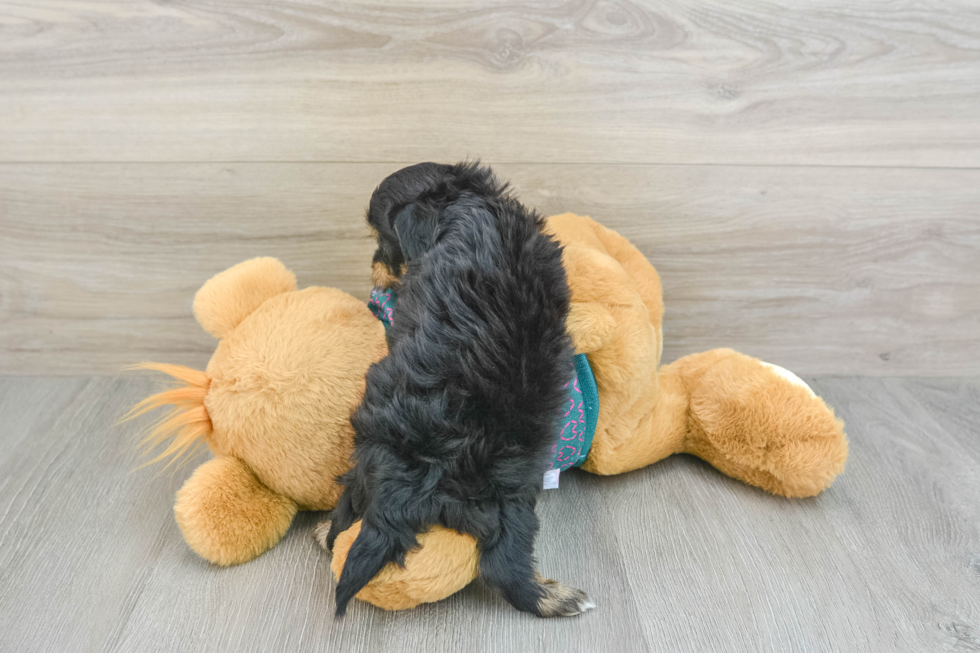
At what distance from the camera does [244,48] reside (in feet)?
3.03

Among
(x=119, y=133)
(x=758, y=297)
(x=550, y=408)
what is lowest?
(x=758, y=297)

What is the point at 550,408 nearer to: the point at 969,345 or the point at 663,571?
the point at 663,571

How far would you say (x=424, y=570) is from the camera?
1.99 ft

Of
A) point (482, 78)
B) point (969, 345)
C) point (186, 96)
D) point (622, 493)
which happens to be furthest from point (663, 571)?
point (186, 96)

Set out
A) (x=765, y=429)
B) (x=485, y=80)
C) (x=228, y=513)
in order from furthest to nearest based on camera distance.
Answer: (x=485, y=80), (x=765, y=429), (x=228, y=513)

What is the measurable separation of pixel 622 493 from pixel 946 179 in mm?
725

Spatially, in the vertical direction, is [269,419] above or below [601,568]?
above

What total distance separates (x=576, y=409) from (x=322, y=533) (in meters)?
0.33

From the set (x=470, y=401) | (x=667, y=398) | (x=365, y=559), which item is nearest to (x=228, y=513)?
(x=365, y=559)

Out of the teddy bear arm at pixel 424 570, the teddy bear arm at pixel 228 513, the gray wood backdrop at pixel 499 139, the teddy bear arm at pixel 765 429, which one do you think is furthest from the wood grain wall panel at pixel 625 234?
the teddy bear arm at pixel 424 570

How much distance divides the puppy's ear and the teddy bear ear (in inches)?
9.6

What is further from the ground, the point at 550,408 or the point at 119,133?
the point at 119,133

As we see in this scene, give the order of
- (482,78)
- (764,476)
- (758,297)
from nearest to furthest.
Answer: (764,476), (482,78), (758,297)

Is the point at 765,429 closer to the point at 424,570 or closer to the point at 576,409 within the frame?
the point at 576,409
